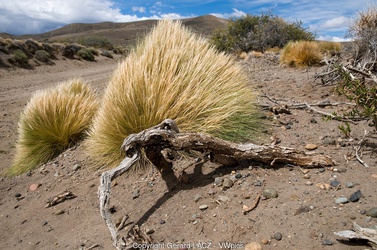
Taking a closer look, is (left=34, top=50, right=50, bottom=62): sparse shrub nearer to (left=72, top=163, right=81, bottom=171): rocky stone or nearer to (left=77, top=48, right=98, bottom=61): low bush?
(left=77, top=48, right=98, bottom=61): low bush

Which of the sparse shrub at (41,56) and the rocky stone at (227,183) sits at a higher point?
the sparse shrub at (41,56)

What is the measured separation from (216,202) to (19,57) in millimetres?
15084

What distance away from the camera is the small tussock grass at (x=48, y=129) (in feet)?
12.7

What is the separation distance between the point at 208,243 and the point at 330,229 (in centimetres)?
71

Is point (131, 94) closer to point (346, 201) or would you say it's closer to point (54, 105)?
point (54, 105)

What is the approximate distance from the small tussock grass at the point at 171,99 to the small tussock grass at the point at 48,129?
0.84m

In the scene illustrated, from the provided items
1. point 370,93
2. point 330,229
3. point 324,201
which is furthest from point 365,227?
point 370,93

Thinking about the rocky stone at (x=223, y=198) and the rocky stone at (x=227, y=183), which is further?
the rocky stone at (x=227, y=183)

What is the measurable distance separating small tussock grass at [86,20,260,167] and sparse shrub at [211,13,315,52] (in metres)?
8.94

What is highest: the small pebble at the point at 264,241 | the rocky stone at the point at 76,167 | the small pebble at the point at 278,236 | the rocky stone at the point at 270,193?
the rocky stone at the point at 270,193

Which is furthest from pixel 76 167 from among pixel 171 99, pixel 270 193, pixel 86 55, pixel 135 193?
pixel 86 55

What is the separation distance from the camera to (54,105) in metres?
3.99

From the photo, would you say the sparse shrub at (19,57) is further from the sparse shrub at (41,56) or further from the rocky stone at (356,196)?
the rocky stone at (356,196)

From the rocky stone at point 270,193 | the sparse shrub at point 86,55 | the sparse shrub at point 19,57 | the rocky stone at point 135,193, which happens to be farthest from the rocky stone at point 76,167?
the sparse shrub at point 86,55
